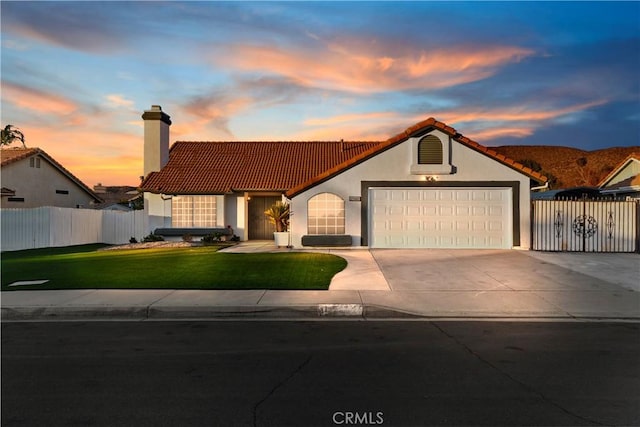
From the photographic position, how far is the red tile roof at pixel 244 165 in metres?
→ 24.2

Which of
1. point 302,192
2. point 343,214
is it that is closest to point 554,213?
point 343,214

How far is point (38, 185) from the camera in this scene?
1220 inches

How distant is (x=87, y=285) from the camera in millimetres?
11258

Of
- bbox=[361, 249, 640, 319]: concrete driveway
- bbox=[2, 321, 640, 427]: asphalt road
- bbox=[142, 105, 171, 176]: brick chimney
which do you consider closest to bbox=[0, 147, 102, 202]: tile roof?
bbox=[142, 105, 171, 176]: brick chimney

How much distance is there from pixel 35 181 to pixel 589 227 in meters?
31.7

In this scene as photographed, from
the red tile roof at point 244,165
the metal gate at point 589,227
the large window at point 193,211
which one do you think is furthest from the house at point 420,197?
the large window at point 193,211

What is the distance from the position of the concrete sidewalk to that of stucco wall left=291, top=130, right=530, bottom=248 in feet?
18.0

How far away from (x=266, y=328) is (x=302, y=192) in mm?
11663

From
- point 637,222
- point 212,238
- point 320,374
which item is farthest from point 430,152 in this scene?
point 320,374

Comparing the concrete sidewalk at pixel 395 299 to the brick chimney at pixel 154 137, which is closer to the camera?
the concrete sidewalk at pixel 395 299

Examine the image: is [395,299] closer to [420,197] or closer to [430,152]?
A: [420,197]

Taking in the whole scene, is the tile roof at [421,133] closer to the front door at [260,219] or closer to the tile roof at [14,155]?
the front door at [260,219]

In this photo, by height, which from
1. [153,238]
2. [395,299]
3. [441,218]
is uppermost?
[441,218]

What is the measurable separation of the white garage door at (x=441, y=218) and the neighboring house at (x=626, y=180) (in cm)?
976
